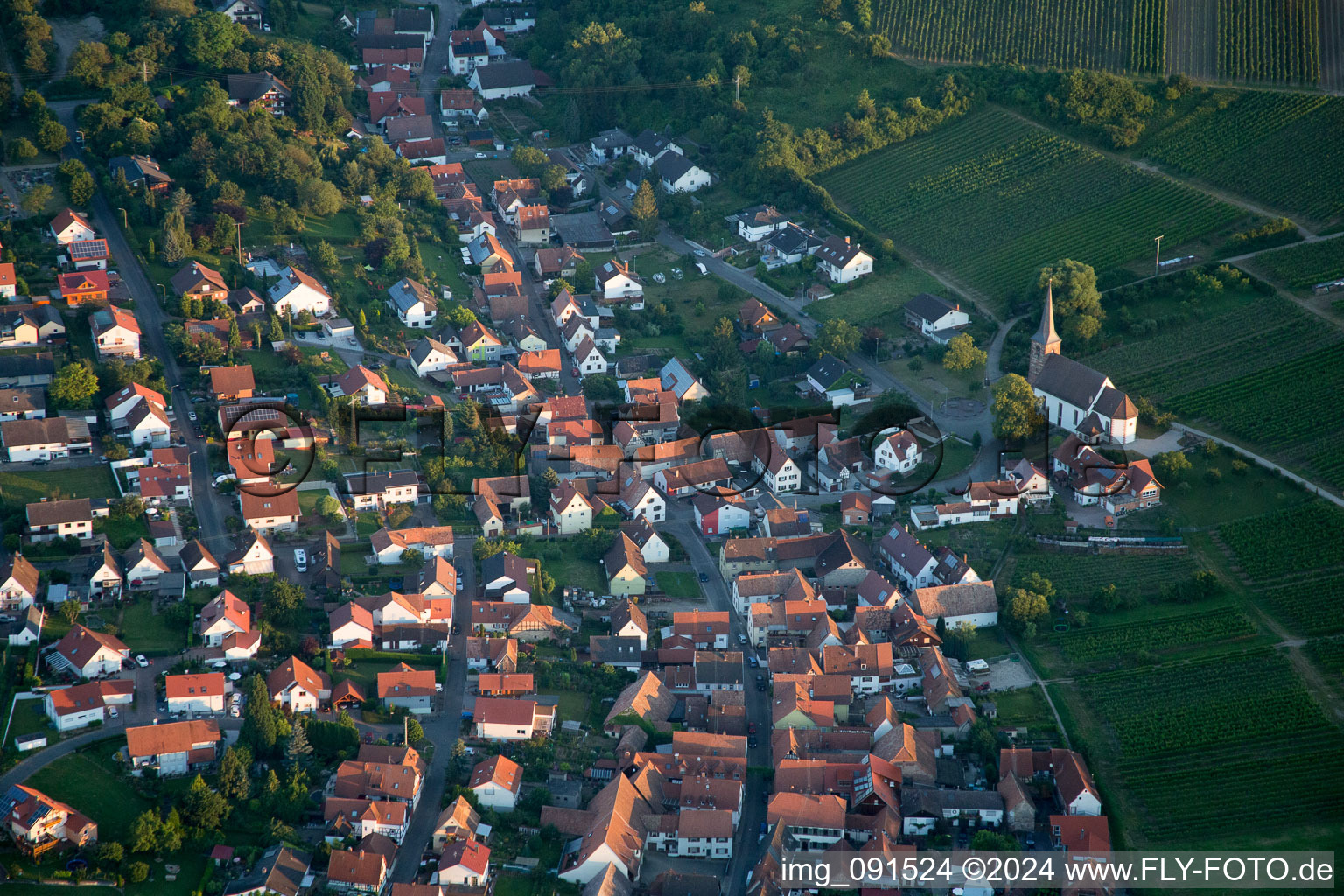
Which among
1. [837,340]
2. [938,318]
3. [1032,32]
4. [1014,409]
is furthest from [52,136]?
[1032,32]

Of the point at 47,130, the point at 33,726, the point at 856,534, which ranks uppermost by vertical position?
the point at 47,130

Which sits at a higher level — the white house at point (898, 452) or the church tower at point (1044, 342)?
the church tower at point (1044, 342)

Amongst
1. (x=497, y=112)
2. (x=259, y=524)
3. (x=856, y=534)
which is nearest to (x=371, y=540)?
(x=259, y=524)

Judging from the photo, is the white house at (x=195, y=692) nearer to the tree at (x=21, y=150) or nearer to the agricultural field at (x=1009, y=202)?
the tree at (x=21, y=150)

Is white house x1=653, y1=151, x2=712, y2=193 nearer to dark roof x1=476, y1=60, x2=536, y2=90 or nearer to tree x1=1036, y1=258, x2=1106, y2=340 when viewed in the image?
dark roof x1=476, y1=60, x2=536, y2=90

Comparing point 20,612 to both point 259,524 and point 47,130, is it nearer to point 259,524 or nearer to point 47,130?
point 259,524

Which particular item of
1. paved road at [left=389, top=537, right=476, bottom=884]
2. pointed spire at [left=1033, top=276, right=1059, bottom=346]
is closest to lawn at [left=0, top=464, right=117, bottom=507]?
paved road at [left=389, top=537, right=476, bottom=884]

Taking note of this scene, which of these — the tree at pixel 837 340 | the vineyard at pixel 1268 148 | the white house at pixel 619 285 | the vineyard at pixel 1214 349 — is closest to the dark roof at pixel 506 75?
the white house at pixel 619 285
